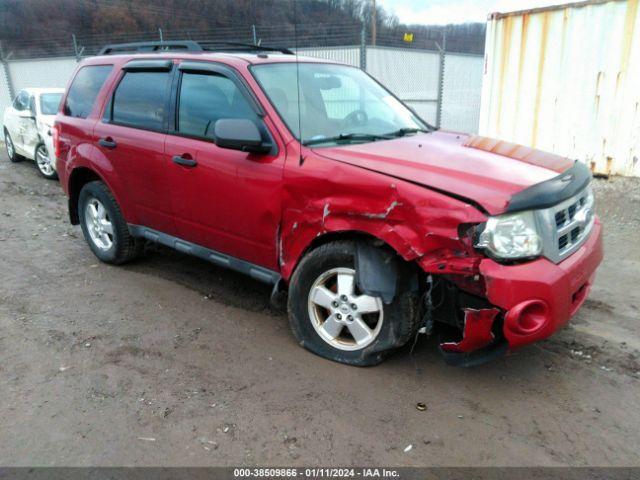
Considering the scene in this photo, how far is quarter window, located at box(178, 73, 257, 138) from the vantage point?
3.69m

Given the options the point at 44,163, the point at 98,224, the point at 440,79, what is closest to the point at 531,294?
the point at 98,224

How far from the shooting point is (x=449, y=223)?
274 centimetres

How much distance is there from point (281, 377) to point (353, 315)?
587 mm

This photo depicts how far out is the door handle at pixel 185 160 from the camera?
3.86 meters

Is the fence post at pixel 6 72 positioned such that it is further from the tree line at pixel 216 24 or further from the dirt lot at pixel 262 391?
the dirt lot at pixel 262 391

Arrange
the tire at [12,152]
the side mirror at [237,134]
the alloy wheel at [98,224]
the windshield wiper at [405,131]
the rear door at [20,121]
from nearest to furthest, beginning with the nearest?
the side mirror at [237,134]
the windshield wiper at [405,131]
the alloy wheel at [98,224]
the rear door at [20,121]
the tire at [12,152]

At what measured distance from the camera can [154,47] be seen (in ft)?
16.1

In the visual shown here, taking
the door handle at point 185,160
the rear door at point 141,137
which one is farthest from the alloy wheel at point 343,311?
the rear door at point 141,137

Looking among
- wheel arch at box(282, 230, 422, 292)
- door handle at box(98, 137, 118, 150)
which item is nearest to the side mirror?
wheel arch at box(282, 230, 422, 292)

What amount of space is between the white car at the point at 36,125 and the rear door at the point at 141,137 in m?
4.84

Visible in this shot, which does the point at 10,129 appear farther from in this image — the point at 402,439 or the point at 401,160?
the point at 402,439

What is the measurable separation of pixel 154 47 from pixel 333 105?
6.84ft

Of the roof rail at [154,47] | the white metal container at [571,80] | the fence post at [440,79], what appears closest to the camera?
the roof rail at [154,47]

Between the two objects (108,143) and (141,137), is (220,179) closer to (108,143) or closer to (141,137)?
(141,137)
